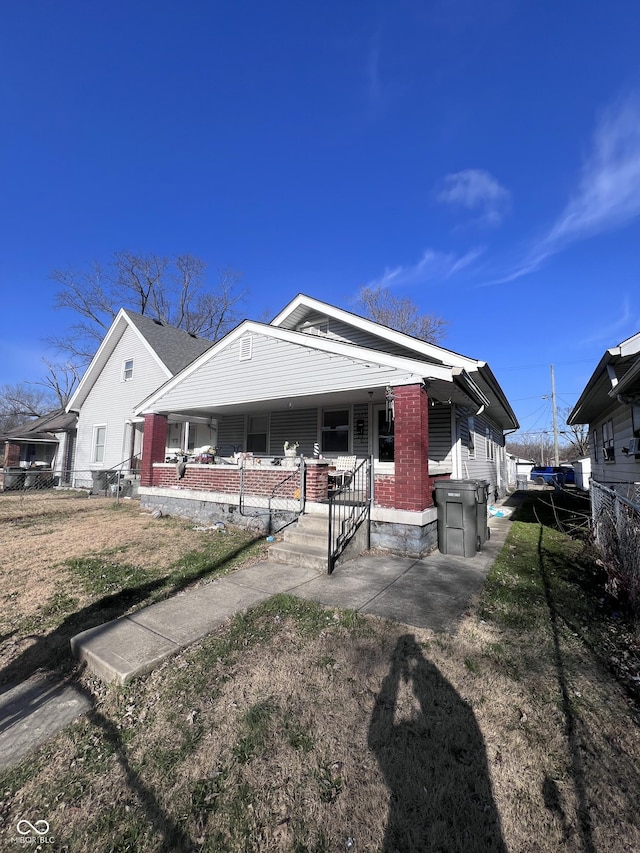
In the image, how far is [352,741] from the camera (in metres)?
Answer: 2.45

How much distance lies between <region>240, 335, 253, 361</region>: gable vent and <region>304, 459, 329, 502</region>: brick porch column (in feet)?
12.3

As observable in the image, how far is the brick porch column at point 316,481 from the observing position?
8.02m

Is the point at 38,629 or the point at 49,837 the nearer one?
the point at 49,837

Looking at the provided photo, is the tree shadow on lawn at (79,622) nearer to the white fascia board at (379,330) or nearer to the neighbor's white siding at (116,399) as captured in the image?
the white fascia board at (379,330)

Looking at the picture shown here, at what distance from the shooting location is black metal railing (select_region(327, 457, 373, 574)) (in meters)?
5.91

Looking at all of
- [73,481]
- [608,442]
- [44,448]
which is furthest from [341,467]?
[44,448]

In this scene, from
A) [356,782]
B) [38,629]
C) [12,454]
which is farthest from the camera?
[12,454]

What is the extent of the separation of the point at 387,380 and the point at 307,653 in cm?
545

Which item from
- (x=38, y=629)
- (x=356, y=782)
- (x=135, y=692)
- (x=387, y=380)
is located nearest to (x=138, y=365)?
(x=387, y=380)

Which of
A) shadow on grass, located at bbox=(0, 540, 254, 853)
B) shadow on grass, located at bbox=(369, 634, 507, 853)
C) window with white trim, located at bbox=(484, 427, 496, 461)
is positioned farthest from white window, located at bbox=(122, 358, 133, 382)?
shadow on grass, located at bbox=(369, 634, 507, 853)

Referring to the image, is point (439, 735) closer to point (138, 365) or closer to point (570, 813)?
point (570, 813)

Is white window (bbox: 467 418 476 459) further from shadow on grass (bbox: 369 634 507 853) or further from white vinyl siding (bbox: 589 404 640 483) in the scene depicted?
shadow on grass (bbox: 369 634 507 853)

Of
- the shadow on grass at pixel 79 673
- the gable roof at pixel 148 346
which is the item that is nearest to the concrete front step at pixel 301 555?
the shadow on grass at pixel 79 673

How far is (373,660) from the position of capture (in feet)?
10.8
